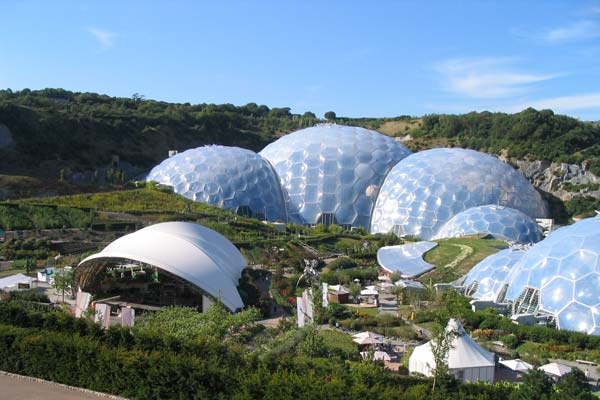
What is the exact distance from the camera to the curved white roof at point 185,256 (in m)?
19.9

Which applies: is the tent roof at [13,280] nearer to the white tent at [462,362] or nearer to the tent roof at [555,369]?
the white tent at [462,362]

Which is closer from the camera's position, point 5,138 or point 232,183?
point 232,183

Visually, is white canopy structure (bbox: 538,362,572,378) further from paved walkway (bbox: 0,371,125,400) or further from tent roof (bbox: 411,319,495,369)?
paved walkway (bbox: 0,371,125,400)

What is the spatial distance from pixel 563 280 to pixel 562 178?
35.9 meters

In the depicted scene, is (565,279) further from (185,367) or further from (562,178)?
(562,178)

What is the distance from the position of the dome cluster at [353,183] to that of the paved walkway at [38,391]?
1060 inches

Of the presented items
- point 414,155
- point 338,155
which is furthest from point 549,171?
point 338,155

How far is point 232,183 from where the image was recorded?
42.2 m

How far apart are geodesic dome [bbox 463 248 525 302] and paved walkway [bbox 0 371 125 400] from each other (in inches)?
585

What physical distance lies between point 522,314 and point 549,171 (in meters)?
38.0

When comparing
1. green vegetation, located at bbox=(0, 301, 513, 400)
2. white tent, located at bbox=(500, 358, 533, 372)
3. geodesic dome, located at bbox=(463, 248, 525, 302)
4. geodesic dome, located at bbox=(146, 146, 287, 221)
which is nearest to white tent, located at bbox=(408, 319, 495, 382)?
white tent, located at bbox=(500, 358, 533, 372)

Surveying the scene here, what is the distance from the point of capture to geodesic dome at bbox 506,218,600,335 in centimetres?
1920

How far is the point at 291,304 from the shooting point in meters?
22.6

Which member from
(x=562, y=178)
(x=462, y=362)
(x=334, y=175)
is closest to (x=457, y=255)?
(x=334, y=175)
